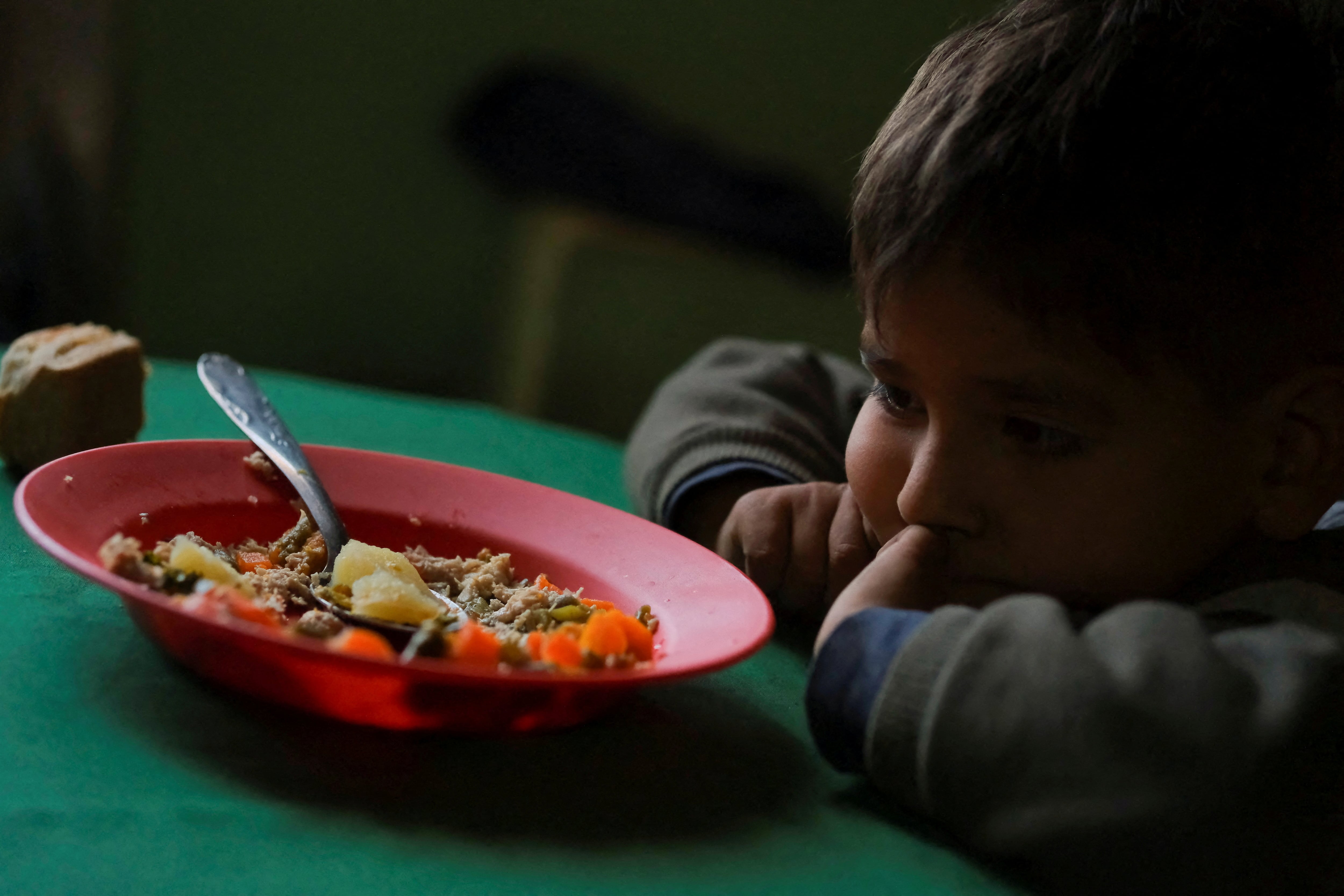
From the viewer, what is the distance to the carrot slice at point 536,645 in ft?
1.95

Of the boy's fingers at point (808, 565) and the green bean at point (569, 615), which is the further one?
the boy's fingers at point (808, 565)

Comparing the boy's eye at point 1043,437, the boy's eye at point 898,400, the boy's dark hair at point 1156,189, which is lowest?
the boy's eye at point 898,400

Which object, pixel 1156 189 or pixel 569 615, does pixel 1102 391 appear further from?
pixel 569 615

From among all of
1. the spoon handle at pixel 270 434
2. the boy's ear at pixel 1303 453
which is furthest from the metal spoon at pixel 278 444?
the boy's ear at pixel 1303 453

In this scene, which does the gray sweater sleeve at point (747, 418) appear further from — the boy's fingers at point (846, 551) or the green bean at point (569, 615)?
the green bean at point (569, 615)

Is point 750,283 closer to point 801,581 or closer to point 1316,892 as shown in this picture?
point 801,581

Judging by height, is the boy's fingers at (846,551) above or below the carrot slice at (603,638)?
below

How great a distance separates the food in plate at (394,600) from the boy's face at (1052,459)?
201 mm

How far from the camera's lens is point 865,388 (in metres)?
1.31

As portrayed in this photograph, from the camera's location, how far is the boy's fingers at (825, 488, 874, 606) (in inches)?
34.0

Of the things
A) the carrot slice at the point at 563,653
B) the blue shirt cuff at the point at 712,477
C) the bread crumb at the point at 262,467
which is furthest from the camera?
the blue shirt cuff at the point at 712,477

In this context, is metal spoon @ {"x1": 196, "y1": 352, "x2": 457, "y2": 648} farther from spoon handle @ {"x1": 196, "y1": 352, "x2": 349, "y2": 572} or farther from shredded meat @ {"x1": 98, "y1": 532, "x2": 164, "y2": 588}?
shredded meat @ {"x1": 98, "y1": 532, "x2": 164, "y2": 588}

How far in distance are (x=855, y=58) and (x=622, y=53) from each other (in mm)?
435

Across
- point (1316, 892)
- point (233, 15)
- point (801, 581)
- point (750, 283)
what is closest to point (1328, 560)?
point (1316, 892)
